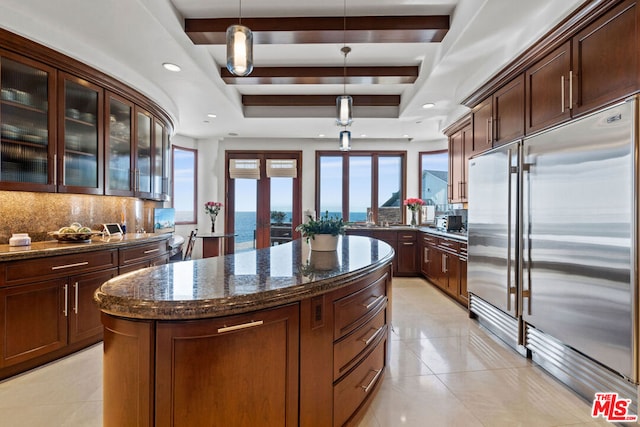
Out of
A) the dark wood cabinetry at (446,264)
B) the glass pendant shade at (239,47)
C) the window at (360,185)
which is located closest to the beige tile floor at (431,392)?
the dark wood cabinetry at (446,264)

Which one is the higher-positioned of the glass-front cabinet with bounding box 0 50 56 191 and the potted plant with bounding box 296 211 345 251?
the glass-front cabinet with bounding box 0 50 56 191

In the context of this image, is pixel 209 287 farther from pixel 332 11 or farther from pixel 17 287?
pixel 332 11

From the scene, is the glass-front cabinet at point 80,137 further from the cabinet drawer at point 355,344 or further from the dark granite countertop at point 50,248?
the cabinet drawer at point 355,344

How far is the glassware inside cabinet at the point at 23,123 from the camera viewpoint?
2461mm

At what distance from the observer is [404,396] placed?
2.11 meters

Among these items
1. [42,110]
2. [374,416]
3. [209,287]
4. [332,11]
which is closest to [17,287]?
[42,110]

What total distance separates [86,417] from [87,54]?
2.99 meters

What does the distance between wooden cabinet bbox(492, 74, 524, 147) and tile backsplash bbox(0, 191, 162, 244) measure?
439cm

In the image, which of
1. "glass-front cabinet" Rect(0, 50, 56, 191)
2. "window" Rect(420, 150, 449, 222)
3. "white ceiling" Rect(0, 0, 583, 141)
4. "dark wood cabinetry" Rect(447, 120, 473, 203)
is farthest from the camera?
"window" Rect(420, 150, 449, 222)

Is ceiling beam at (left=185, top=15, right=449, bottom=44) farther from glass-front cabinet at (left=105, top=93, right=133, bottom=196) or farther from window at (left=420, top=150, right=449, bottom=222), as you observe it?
window at (left=420, top=150, right=449, bottom=222)

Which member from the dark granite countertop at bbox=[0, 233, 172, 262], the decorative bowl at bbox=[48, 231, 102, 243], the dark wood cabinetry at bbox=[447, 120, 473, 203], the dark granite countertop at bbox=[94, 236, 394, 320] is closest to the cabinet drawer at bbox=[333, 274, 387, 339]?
the dark granite countertop at bbox=[94, 236, 394, 320]

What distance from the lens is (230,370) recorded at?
1.19 m

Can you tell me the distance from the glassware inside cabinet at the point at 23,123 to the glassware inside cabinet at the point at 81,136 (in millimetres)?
171

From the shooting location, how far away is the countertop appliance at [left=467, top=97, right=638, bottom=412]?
179 cm
